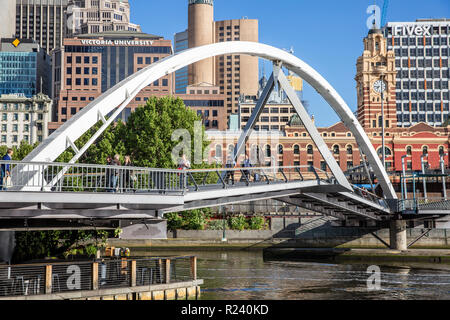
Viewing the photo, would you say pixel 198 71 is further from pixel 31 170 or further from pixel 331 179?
pixel 31 170

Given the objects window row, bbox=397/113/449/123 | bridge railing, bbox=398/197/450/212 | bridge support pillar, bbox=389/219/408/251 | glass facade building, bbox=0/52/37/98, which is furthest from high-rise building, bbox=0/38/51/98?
bridge railing, bbox=398/197/450/212

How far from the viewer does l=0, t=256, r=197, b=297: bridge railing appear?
22.1 m

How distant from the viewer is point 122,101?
24938 mm

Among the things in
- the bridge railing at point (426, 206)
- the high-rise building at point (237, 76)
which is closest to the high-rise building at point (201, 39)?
the high-rise building at point (237, 76)

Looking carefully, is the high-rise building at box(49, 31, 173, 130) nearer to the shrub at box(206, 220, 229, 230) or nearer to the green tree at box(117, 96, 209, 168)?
the green tree at box(117, 96, 209, 168)

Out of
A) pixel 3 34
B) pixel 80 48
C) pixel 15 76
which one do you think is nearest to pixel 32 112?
pixel 80 48

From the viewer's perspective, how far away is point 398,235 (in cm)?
5112

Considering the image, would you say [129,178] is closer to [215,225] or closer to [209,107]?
[215,225]

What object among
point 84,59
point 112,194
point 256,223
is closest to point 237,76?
point 84,59

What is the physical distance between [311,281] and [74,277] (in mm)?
17178

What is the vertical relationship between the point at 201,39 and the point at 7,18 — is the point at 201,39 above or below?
below

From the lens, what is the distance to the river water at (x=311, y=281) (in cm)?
3041

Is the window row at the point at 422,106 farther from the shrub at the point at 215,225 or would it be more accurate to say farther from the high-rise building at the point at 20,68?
the shrub at the point at 215,225

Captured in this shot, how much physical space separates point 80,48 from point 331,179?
108m
